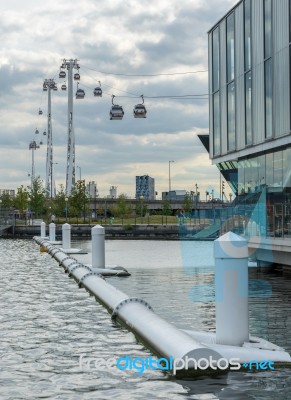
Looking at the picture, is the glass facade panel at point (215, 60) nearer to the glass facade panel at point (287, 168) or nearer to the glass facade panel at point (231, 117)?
the glass facade panel at point (231, 117)

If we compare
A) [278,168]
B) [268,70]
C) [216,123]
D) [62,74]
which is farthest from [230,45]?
[62,74]

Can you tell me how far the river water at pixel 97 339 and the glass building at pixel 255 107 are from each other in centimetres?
Result: 456

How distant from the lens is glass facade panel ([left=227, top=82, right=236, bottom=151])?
3234 cm

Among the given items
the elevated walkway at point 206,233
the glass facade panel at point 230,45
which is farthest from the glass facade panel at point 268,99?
the elevated walkway at point 206,233

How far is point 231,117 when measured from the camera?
32.7 m

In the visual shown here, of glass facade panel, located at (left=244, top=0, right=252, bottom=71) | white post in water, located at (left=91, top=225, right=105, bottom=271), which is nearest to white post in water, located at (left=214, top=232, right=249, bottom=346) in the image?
white post in water, located at (left=91, top=225, right=105, bottom=271)

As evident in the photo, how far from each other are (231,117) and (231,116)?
Result: 39 millimetres

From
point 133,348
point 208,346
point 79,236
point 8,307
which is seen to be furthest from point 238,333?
point 79,236

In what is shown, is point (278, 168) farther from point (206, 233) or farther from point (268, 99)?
point (206, 233)

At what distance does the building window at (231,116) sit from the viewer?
32344mm

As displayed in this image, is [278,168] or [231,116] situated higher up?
[231,116]

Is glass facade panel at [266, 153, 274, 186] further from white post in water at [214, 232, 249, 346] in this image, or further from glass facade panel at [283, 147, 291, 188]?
white post in water at [214, 232, 249, 346]

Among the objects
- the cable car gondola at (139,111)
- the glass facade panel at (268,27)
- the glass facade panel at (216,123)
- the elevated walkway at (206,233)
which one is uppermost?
the glass facade panel at (268,27)

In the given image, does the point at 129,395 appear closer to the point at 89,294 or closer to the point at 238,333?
the point at 238,333
